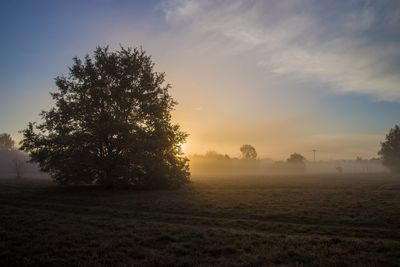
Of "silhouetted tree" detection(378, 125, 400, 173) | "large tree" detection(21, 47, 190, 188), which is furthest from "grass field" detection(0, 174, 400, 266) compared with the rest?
"silhouetted tree" detection(378, 125, 400, 173)

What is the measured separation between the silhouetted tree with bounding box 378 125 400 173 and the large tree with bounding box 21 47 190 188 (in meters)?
117

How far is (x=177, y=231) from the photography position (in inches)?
776

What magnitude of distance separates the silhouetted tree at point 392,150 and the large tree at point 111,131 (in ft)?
385

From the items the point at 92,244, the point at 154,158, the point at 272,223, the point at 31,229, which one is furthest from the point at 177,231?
the point at 154,158

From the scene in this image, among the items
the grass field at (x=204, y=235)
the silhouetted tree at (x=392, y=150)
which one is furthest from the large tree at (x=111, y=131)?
the silhouetted tree at (x=392, y=150)

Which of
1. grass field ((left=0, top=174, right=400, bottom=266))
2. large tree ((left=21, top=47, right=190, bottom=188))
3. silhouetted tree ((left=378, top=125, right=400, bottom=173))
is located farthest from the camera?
silhouetted tree ((left=378, top=125, right=400, bottom=173))

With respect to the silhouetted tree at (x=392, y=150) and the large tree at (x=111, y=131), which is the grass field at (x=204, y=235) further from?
the silhouetted tree at (x=392, y=150)

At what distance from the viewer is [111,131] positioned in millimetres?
46125

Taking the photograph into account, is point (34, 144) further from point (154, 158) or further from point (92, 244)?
point (92, 244)

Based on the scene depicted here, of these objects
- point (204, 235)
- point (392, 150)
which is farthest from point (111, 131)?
point (392, 150)

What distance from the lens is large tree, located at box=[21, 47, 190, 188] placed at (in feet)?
152

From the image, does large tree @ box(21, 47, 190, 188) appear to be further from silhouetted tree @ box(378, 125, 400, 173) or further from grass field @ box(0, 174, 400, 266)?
silhouetted tree @ box(378, 125, 400, 173)

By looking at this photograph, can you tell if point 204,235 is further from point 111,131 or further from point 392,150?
point 392,150

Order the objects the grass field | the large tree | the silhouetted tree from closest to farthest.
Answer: the grass field → the large tree → the silhouetted tree
